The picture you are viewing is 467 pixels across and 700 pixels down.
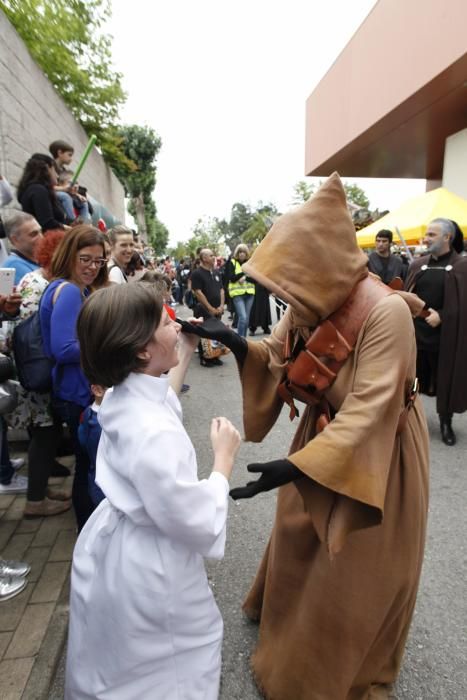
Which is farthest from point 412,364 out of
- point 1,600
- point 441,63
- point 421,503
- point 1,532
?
point 441,63

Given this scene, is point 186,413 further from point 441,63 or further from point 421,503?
point 441,63

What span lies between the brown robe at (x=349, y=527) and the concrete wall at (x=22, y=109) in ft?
13.9

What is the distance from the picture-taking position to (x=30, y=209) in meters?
3.79

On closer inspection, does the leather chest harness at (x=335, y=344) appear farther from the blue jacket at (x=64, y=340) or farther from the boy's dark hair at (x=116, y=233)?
the boy's dark hair at (x=116, y=233)

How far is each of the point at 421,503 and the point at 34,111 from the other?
624 centimetres

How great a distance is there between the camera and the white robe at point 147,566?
1.07 meters

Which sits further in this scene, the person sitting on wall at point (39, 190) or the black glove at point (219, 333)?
the person sitting on wall at point (39, 190)

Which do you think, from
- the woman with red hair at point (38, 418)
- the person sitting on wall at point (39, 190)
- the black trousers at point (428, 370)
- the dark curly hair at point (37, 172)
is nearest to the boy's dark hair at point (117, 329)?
the woman with red hair at point (38, 418)

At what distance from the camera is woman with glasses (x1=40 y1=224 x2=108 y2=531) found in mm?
2238

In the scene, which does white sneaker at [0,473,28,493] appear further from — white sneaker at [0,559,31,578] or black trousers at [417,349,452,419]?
black trousers at [417,349,452,419]

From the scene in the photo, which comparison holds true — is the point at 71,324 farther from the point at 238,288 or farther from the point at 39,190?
the point at 238,288

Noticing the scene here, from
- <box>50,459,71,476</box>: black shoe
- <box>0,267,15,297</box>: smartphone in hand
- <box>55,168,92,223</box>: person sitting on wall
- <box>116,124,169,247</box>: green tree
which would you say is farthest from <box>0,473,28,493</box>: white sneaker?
<box>116,124,169,247</box>: green tree

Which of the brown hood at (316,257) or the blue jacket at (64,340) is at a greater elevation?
the brown hood at (316,257)

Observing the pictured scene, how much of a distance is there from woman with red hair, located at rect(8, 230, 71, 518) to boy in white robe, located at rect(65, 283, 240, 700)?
1.56 metres
